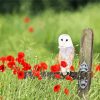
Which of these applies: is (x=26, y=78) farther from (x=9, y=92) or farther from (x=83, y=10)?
(x=83, y=10)

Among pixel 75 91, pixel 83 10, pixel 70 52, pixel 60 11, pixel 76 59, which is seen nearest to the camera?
pixel 70 52

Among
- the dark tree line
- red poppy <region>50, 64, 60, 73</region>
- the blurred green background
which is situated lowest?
red poppy <region>50, 64, 60, 73</region>

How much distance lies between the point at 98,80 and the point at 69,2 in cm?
1650

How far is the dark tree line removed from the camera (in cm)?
2247

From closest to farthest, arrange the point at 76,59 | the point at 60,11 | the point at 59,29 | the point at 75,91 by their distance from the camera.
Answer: the point at 75,91, the point at 76,59, the point at 59,29, the point at 60,11

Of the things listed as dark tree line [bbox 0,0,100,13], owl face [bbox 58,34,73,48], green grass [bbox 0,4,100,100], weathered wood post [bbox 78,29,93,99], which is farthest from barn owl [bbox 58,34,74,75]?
dark tree line [bbox 0,0,100,13]

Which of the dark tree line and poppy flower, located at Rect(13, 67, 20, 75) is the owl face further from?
the dark tree line

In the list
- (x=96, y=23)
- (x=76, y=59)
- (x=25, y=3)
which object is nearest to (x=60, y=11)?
(x=25, y=3)

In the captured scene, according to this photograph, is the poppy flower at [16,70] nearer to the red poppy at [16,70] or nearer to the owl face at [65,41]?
the red poppy at [16,70]

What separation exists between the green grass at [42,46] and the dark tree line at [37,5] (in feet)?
2.24

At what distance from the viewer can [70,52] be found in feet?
20.2

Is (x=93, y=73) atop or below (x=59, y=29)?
below

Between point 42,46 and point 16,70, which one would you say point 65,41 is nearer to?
point 16,70

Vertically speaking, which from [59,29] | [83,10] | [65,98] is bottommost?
[65,98]
